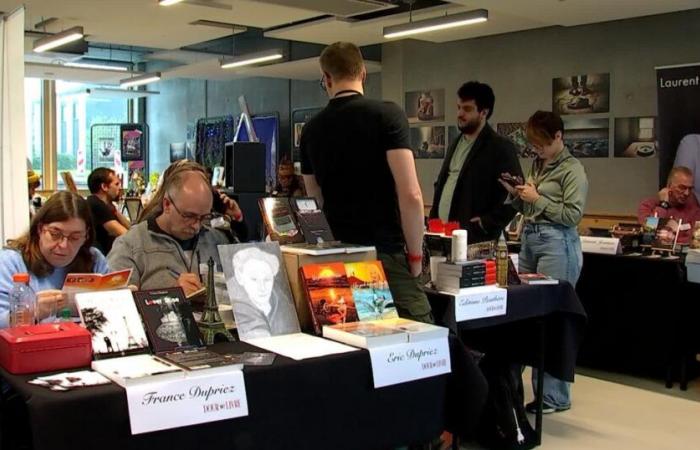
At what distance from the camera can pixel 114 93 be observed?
539 inches

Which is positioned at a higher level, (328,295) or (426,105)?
(426,105)

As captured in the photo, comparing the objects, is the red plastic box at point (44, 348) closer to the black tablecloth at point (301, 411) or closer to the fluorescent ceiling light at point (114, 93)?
the black tablecloth at point (301, 411)

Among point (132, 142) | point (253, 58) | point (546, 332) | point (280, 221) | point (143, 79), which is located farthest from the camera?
point (132, 142)

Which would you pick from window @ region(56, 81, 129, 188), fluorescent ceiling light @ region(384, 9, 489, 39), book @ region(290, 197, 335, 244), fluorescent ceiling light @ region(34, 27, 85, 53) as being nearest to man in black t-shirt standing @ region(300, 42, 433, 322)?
book @ region(290, 197, 335, 244)

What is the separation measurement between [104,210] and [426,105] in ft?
15.9

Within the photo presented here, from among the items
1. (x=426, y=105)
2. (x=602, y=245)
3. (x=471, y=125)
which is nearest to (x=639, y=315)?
(x=602, y=245)

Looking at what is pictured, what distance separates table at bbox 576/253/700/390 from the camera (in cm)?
457

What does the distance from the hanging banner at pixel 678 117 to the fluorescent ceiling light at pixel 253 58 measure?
404 cm

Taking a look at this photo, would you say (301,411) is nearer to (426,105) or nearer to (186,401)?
(186,401)

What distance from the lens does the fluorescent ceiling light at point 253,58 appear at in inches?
347

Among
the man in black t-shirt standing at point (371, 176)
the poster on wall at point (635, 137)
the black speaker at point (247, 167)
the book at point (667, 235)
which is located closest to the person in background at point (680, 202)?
the book at point (667, 235)

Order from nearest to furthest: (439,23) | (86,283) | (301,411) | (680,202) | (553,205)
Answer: (301,411) < (86,283) < (553,205) < (680,202) < (439,23)

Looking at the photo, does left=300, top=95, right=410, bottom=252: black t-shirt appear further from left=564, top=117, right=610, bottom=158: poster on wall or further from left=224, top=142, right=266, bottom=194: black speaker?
left=564, top=117, right=610, bottom=158: poster on wall

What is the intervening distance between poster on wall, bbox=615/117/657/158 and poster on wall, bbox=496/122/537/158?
91cm
